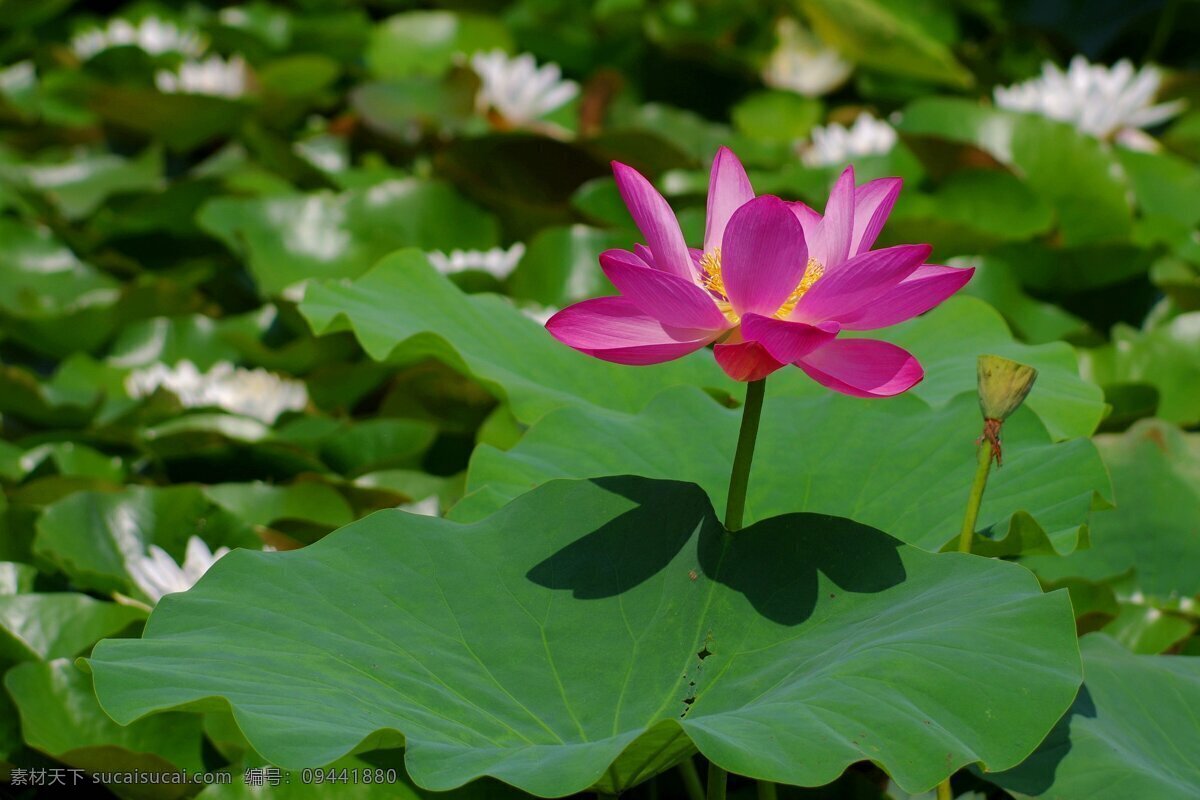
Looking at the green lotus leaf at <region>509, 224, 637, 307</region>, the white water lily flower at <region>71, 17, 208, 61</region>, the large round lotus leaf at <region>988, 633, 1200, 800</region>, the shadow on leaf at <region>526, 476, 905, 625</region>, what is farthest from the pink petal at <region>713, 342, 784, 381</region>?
the white water lily flower at <region>71, 17, 208, 61</region>

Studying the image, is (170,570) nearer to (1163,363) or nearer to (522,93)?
(1163,363)

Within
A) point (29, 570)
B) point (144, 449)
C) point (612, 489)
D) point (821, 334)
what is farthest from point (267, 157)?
point (821, 334)

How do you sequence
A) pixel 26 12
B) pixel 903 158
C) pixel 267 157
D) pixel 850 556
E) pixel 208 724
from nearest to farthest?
pixel 850 556, pixel 208 724, pixel 903 158, pixel 267 157, pixel 26 12

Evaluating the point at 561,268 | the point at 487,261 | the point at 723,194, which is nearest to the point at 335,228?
the point at 487,261

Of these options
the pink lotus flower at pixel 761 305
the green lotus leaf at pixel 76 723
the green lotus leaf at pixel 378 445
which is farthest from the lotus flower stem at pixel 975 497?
the green lotus leaf at pixel 378 445

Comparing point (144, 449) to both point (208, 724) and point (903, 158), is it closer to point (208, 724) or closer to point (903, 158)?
point (208, 724)

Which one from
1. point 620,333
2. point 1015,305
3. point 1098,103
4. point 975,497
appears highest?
point 620,333

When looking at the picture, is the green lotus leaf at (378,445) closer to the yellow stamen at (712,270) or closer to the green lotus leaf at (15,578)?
the green lotus leaf at (15,578)
